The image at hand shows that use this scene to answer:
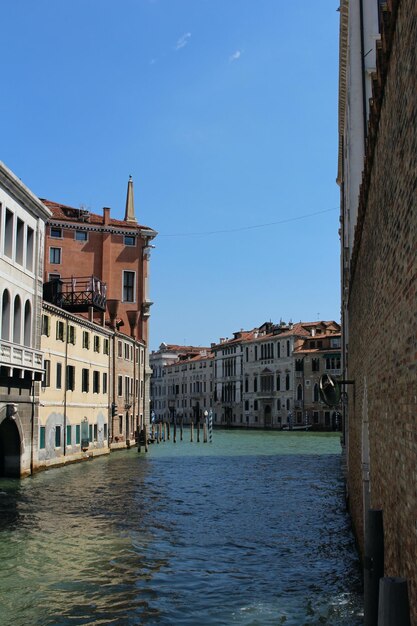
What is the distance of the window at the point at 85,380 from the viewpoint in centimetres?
3253

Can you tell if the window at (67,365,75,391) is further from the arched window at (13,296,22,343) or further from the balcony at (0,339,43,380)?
the arched window at (13,296,22,343)

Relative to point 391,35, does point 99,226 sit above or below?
above

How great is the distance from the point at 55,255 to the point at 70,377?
1403 centimetres

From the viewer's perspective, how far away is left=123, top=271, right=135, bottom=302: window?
43.8 metres

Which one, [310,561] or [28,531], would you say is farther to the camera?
[28,531]

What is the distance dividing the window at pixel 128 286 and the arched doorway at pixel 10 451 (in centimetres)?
2132

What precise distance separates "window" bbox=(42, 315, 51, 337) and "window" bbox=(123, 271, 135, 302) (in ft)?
54.8

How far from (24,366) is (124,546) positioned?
33.4ft

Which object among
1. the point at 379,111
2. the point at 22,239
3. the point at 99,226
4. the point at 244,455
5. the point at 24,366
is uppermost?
the point at 99,226

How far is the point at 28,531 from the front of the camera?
1423 cm

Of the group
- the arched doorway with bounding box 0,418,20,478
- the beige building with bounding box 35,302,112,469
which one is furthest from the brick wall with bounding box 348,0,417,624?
the beige building with bounding box 35,302,112,469

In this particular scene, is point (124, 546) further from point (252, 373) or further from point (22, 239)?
point (252, 373)

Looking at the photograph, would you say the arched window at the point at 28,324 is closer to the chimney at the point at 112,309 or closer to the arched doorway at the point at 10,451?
the arched doorway at the point at 10,451

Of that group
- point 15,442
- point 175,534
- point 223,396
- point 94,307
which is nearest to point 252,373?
point 223,396
